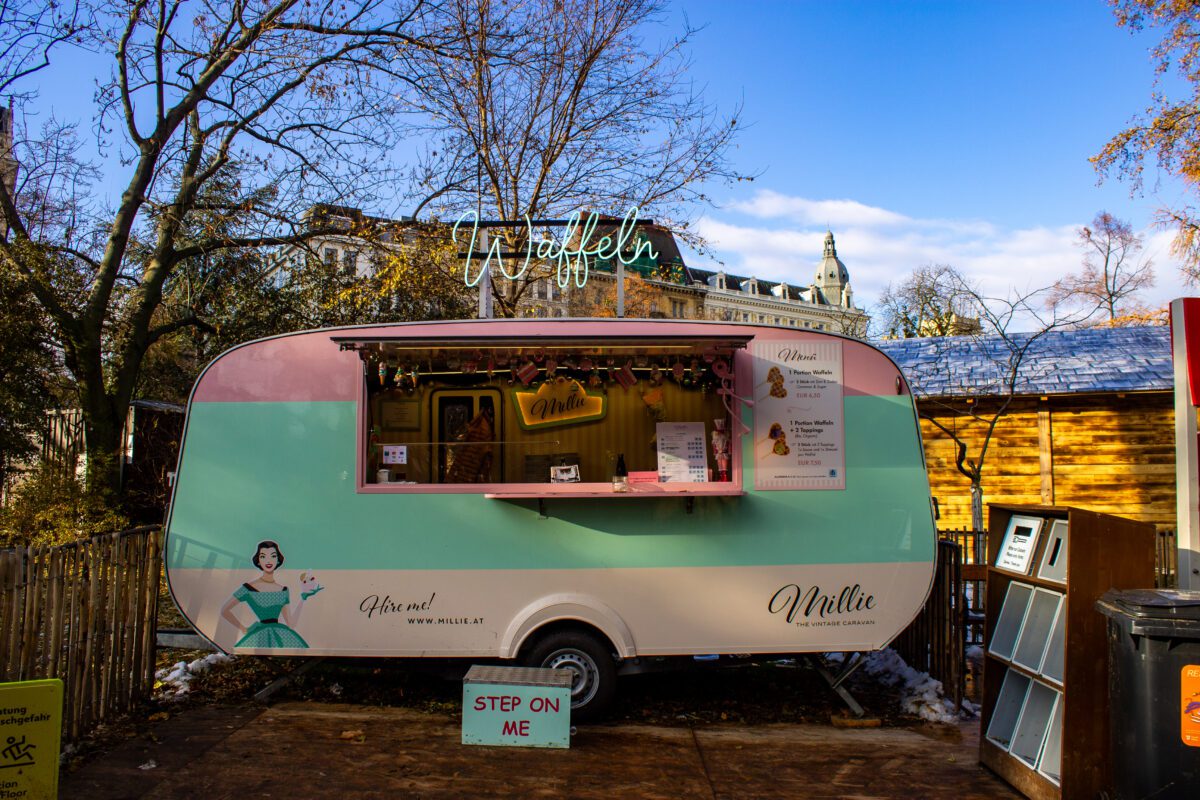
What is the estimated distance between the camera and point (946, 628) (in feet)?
21.1

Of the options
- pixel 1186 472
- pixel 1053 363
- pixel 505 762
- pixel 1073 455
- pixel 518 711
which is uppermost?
pixel 1053 363

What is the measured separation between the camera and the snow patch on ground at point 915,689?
6188 mm

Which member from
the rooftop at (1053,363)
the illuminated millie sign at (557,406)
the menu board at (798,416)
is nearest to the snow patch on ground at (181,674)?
the illuminated millie sign at (557,406)

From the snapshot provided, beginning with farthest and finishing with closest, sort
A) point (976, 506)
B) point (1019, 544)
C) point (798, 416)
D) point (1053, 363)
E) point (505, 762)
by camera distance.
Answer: point (1053, 363)
point (976, 506)
point (798, 416)
point (505, 762)
point (1019, 544)

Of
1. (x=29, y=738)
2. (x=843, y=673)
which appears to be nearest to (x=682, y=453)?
(x=843, y=673)

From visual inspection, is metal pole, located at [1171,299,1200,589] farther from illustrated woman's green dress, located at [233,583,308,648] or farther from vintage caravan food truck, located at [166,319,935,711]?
illustrated woman's green dress, located at [233,583,308,648]

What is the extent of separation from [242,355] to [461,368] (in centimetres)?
160

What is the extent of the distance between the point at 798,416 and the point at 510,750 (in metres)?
3.02

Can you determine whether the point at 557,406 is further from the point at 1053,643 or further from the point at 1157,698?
the point at 1157,698

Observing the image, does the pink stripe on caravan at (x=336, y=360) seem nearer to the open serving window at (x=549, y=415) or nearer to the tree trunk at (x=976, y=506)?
the open serving window at (x=549, y=415)

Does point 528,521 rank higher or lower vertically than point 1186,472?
lower

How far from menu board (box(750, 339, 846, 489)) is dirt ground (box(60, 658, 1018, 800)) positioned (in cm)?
178

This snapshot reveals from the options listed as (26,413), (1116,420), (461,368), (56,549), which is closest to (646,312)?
(1116,420)

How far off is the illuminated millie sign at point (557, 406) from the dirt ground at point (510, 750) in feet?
7.53
